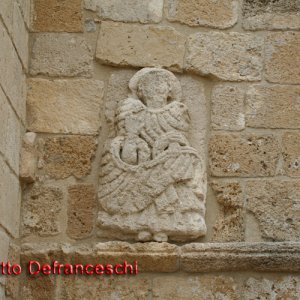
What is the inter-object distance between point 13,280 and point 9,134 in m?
0.70

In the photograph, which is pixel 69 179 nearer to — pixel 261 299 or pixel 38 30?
pixel 38 30

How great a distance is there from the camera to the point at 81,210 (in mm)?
4605

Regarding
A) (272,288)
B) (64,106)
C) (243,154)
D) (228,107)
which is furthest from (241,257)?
(64,106)

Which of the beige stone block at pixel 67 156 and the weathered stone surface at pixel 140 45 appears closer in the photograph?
the beige stone block at pixel 67 156

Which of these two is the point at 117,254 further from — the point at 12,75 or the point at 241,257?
the point at 12,75

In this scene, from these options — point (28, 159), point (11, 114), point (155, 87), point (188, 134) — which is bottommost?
point (28, 159)

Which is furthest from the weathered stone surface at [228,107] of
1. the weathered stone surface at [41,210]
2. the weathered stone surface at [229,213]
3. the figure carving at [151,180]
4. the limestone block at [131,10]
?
the weathered stone surface at [41,210]

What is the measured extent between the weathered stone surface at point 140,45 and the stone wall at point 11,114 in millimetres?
432

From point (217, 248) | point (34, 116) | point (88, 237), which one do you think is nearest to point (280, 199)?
point (217, 248)

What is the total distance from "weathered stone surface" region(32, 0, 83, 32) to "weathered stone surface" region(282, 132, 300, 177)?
125 centimetres

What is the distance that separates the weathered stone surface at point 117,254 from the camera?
14.5ft

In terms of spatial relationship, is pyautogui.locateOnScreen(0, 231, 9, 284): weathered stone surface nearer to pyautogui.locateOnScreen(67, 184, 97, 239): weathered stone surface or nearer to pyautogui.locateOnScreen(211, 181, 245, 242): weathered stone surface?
pyautogui.locateOnScreen(67, 184, 97, 239): weathered stone surface

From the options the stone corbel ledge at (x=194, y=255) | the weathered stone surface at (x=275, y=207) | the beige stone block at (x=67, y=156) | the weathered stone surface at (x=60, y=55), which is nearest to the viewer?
the stone corbel ledge at (x=194, y=255)

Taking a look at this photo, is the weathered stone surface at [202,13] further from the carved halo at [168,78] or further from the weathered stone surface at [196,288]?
the weathered stone surface at [196,288]
